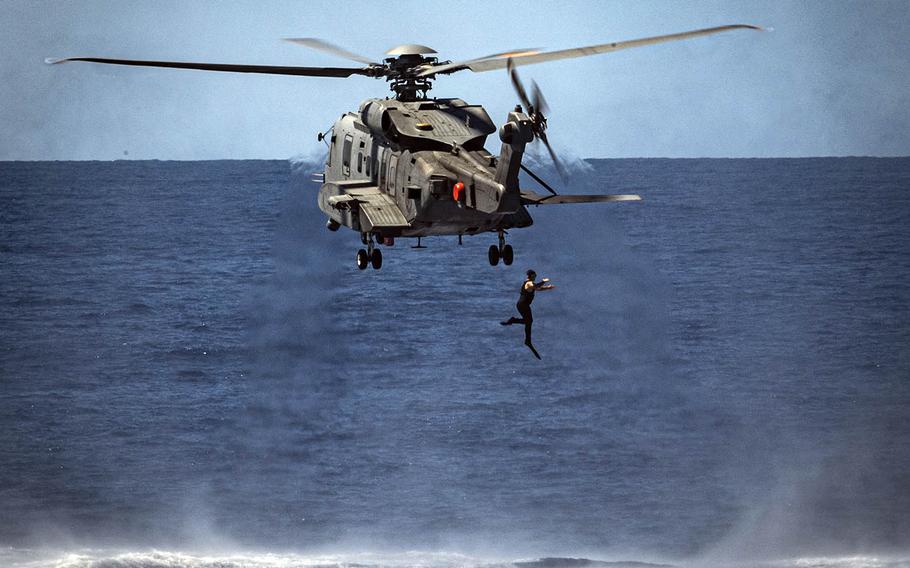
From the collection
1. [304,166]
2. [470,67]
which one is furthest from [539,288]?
[304,166]

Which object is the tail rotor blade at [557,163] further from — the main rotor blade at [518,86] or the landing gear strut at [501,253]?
the landing gear strut at [501,253]

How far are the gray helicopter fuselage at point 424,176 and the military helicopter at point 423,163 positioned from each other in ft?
0.15

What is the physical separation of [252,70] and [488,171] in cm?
1132

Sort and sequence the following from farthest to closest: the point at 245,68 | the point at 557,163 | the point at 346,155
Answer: the point at 346,155 < the point at 245,68 < the point at 557,163

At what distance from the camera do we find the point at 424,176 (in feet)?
188

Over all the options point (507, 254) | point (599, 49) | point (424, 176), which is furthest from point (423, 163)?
point (599, 49)

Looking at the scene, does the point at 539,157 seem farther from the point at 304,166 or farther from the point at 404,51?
the point at 304,166

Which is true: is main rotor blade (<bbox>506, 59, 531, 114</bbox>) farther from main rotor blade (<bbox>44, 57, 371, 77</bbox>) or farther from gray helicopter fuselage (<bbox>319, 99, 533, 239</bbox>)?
main rotor blade (<bbox>44, 57, 371, 77</bbox>)

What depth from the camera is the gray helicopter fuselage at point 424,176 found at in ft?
183

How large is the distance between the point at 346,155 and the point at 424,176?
903cm

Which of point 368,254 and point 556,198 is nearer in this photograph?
point 556,198

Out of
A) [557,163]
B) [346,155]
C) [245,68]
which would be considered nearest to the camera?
[557,163]

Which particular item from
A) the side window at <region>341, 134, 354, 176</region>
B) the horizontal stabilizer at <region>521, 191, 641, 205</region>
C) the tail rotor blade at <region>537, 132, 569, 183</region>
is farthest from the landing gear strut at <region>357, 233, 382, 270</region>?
the tail rotor blade at <region>537, 132, 569, 183</region>

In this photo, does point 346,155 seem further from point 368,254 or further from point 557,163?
point 557,163
